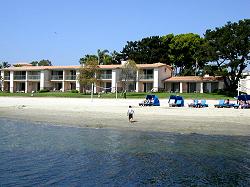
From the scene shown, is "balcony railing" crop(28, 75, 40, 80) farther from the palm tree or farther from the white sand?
the white sand

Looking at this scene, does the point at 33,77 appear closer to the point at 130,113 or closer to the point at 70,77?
the point at 70,77

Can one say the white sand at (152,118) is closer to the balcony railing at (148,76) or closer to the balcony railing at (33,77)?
the balcony railing at (148,76)

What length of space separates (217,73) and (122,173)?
46.7 metres

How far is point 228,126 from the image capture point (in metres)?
26.9

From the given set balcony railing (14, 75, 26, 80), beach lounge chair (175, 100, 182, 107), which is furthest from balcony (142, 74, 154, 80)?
beach lounge chair (175, 100, 182, 107)

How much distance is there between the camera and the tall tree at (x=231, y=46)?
5691 centimetres

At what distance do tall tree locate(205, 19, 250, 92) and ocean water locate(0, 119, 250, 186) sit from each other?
3589 centimetres

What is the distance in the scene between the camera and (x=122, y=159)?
16.8 m

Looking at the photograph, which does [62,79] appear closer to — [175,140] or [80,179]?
[175,140]

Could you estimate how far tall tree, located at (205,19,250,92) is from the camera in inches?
2240

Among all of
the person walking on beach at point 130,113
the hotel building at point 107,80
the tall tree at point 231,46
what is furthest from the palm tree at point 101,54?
the person walking on beach at point 130,113

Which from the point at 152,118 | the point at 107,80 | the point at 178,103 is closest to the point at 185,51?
the point at 107,80

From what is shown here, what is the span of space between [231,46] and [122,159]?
43813 mm

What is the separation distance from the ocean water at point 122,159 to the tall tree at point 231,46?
1413 inches
